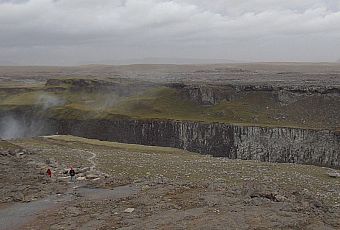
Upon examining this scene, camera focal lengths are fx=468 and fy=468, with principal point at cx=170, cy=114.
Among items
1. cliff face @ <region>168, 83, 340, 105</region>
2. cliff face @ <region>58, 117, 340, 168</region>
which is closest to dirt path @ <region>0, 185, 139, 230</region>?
cliff face @ <region>58, 117, 340, 168</region>

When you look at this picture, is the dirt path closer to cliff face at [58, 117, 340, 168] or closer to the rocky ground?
the rocky ground

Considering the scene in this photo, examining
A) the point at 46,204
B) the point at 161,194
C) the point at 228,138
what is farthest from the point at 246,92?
the point at 46,204

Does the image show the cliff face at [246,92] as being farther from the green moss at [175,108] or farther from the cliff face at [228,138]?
the cliff face at [228,138]

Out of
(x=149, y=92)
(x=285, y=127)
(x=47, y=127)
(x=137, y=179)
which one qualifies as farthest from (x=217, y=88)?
(x=137, y=179)

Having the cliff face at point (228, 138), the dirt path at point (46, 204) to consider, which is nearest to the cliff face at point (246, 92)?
the cliff face at point (228, 138)

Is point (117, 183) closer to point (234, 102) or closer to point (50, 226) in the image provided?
point (50, 226)

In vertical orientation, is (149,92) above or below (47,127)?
above
